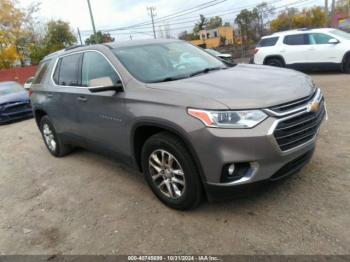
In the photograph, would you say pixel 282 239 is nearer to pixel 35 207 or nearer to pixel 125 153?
pixel 125 153

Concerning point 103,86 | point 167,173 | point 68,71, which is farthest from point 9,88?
point 167,173

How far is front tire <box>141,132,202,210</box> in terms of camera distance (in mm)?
3184

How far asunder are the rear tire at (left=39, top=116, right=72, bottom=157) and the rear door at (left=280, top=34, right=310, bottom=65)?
31.8ft

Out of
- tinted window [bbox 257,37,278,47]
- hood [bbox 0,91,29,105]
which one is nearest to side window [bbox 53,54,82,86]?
hood [bbox 0,91,29,105]

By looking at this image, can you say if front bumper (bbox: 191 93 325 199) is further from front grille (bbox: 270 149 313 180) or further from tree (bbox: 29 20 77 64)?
tree (bbox: 29 20 77 64)

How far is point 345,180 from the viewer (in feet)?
12.3

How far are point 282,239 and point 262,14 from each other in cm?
6111

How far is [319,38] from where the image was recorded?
1205 centimetres

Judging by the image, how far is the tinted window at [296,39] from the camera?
12441 mm

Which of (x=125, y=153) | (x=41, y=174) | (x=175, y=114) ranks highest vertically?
(x=175, y=114)

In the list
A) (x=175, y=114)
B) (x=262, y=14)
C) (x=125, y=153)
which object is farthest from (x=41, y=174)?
(x=262, y=14)

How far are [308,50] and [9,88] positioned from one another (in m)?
11.0

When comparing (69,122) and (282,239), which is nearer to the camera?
(282,239)

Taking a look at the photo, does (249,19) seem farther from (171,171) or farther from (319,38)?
(171,171)
